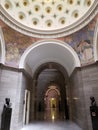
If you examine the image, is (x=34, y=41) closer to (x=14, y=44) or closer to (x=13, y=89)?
(x=14, y=44)

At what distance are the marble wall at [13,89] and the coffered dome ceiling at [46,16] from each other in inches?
108

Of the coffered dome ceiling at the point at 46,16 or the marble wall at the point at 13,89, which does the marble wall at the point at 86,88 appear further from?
the marble wall at the point at 13,89

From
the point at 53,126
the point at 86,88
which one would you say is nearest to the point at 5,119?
the point at 53,126

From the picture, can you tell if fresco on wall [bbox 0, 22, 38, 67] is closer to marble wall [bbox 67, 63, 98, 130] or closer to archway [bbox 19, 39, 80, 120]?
archway [bbox 19, 39, 80, 120]

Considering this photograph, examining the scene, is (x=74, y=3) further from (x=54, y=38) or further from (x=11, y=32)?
(x=11, y=32)

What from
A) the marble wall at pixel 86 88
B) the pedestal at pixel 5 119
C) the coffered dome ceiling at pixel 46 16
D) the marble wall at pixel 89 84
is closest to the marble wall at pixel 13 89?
the pedestal at pixel 5 119

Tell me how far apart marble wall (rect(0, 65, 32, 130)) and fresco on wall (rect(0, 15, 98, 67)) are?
1.83 ft

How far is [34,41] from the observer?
7.26 m

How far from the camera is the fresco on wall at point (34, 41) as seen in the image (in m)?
6.28

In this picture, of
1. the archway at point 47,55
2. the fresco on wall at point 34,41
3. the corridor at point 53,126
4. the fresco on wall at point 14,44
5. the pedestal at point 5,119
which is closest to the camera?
the pedestal at point 5,119

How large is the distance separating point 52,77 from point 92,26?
10.3 metres

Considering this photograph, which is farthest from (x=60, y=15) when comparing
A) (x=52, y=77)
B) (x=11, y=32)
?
(x=52, y=77)

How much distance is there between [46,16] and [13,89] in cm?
527

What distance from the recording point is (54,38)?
7281 millimetres
